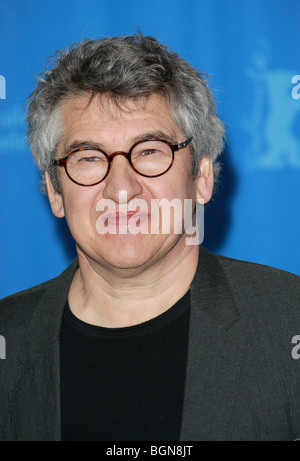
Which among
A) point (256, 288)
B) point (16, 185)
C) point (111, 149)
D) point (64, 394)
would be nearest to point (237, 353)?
point (256, 288)

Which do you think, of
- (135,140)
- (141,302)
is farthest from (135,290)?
(135,140)

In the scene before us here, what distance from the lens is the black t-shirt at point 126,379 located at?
1.76m

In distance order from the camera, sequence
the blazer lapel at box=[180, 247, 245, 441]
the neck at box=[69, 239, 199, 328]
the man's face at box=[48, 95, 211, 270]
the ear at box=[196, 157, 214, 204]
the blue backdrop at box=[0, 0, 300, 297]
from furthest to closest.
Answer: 1. the blue backdrop at box=[0, 0, 300, 297]
2. the ear at box=[196, 157, 214, 204]
3. the neck at box=[69, 239, 199, 328]
4. the man's face at box=[48, 95, 211, 270]
5. the blazer lapel at box=[180, 247, 245, 441]

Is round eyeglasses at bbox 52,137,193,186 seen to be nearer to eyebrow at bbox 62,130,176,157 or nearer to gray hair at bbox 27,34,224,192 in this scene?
eyebrow at bbox 62,130,176,157

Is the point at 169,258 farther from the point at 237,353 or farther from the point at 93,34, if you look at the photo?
the point at 93,34

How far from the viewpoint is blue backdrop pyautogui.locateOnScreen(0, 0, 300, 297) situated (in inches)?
99.7

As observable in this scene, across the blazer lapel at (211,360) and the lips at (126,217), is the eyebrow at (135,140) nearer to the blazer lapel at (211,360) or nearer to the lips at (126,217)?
the lips at (126,217)

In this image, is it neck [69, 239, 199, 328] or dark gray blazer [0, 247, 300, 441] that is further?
neck [69, 239, 199, 328]

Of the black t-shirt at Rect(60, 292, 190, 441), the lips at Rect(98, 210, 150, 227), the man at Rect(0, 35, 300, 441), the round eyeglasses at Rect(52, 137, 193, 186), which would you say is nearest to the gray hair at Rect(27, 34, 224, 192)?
the man at Rect(0, 35, 300, 441)

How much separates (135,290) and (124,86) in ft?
2.09

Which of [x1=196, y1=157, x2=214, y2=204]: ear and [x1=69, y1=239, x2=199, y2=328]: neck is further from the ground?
[x1=196, y1=157, x2=214, y2=204]: ear

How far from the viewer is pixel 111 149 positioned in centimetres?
182

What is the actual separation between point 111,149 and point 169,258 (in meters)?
0.39

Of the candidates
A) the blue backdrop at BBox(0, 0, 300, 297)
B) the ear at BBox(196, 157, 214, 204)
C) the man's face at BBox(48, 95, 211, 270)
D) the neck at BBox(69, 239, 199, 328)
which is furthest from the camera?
the blue backdrop at BBox(0, 0, 300, 297)
